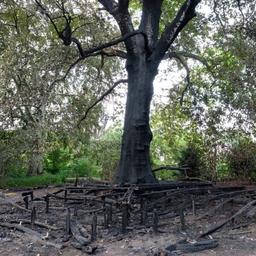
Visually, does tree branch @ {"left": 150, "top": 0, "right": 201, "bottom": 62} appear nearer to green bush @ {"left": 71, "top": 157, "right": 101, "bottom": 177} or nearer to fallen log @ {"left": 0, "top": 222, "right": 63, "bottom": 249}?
fallen log @ {"left": 0, "top": 222, "right": 63, "bottom": 249}

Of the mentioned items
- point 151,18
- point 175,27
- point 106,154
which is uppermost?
point 151,18

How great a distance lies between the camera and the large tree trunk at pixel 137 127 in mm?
12109

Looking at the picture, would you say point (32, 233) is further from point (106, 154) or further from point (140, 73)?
point (106, 154)

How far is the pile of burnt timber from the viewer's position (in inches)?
280

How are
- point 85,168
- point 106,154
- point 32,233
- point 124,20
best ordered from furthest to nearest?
point 85,168, point 106,154, point 124,20, point 32,233

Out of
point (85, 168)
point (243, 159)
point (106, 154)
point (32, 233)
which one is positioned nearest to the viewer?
point (32, 233)

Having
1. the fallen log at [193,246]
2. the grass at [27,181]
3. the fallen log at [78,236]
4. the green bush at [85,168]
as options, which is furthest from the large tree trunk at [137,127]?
the green bush at [85,168]

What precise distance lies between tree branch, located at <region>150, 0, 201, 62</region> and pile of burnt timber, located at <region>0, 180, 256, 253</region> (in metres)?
4.07

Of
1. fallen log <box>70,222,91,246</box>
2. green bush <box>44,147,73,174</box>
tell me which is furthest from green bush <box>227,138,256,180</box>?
fallen log <box>70,222,91,246</box>

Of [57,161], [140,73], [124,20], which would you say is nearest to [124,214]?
[140,73]

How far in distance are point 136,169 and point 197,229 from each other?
15.5 feet

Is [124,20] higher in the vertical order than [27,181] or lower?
higher

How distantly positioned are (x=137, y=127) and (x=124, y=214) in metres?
5.00

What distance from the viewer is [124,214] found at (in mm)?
7465
